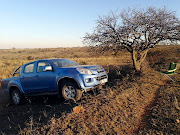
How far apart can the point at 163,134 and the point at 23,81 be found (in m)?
5.82

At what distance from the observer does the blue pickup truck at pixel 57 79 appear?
18.0 ft

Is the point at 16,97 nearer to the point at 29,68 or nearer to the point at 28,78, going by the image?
the point at 28,78

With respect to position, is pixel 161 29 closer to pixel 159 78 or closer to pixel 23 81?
pixel 159 78

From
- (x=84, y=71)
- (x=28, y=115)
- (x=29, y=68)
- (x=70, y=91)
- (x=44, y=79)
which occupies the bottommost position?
(x=28, y=115)

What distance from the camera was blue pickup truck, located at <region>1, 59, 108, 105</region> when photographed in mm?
5500

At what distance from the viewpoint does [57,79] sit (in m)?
5.82

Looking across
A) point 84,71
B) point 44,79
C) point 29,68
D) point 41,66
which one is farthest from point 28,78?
point 84,71

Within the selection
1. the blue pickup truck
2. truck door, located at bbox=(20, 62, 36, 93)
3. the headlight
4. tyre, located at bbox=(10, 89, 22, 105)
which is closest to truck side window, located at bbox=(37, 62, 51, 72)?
the blue pickup truck

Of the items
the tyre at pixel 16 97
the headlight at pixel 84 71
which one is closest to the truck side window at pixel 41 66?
the headlight at pixel 84 71

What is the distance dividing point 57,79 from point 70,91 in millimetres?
683

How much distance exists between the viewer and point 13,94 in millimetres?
7488

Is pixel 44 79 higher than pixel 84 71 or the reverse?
the reverse

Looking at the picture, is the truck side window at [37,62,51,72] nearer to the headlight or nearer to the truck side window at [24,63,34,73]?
the truck side window at [24,63,34,73]

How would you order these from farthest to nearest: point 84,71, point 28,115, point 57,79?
point 57,79, point 84,71, point 28,115
